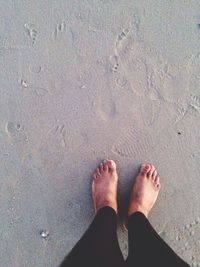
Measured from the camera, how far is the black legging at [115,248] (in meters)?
1.56

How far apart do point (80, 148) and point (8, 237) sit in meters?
0.62

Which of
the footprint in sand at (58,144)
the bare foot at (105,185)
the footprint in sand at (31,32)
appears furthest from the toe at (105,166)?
the footprint in sand at (31,32)

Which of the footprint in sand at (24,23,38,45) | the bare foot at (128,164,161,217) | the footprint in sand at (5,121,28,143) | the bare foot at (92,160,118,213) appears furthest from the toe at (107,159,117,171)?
the footprint in sand at (24,23,38,45)

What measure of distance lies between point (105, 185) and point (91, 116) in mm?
381

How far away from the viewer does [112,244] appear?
5.43 feet

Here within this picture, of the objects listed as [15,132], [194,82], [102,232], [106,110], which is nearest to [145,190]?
[102,232]

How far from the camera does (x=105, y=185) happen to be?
189 centimetres

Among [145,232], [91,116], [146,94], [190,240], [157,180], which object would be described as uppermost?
[146,94]

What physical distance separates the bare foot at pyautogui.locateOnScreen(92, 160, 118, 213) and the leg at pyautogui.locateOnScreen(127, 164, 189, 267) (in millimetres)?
109

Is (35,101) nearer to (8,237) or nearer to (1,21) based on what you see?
(1,21)

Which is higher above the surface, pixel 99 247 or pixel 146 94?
pixel 146 94

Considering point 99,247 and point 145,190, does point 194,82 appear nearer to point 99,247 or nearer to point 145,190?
point 145,190

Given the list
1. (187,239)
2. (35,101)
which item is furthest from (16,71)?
(187,239)

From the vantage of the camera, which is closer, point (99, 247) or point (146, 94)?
point (99, 247)
